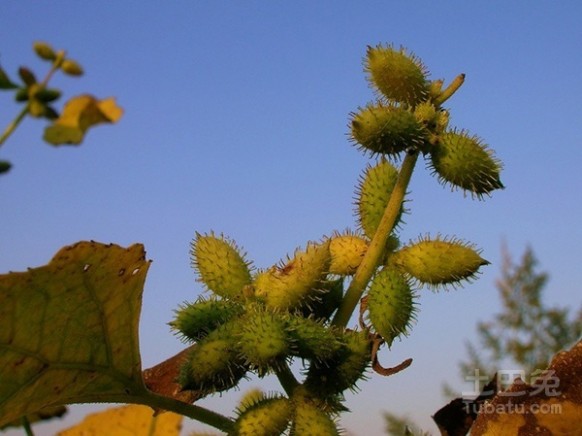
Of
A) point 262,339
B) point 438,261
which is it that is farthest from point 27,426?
point 438,261

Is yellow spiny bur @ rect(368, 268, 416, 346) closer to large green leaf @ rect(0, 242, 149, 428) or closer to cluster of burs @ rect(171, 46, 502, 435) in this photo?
cluster of burs @ rect(171, 46, 502, 435)

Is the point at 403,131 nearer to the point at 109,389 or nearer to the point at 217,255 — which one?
the point at 217,255

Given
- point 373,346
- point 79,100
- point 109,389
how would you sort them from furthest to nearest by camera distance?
point 109,389
point 373,346
point 79,100

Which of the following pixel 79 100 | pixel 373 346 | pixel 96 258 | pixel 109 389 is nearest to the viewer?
pixel 79 100

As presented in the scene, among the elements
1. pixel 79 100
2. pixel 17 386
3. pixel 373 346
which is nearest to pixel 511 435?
pixel 373 346

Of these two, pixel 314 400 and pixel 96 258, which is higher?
pixel 96 258

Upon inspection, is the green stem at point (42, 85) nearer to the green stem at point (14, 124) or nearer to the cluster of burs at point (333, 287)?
the green stem at point (14, 124)

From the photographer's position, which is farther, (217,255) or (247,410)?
(217,255)
